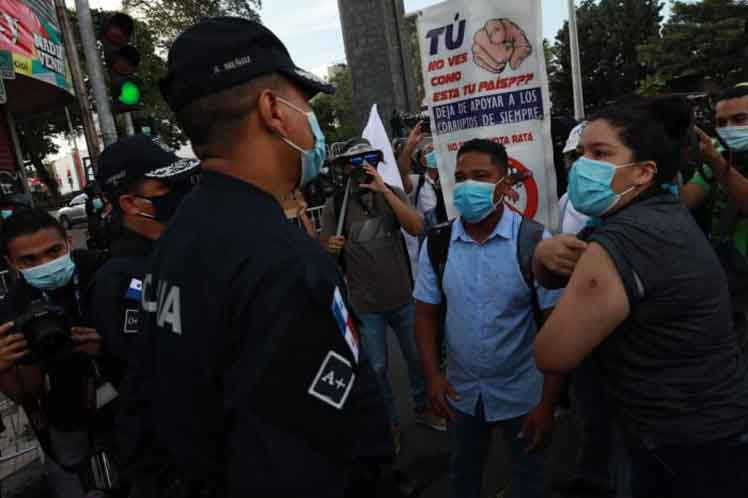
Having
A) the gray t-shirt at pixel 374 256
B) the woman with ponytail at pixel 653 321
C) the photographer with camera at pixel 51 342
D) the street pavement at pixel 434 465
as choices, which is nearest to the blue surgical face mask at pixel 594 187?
the woman with ponytail at pixel 653 321

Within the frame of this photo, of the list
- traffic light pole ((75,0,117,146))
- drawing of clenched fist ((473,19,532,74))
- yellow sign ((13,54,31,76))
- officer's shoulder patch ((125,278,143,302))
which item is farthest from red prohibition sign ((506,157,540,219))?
yellow sign ((13,54,31,76))

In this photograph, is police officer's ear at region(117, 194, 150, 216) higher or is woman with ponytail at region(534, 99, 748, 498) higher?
police officer's ear at region(117, 194, 150, 216)

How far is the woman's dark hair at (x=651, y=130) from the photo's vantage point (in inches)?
67.7

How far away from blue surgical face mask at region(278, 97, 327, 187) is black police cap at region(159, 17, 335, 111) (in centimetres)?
12

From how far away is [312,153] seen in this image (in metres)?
1.30

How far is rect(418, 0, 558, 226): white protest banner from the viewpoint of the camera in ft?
10.1

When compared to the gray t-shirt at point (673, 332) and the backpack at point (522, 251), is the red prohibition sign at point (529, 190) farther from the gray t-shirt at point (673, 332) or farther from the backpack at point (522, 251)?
the gray t-shirt at point (673, 332)

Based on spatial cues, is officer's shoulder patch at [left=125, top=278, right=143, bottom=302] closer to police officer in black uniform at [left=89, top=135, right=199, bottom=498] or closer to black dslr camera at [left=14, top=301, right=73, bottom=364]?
police officer in black uniform at [left=89, top=135, right=199, bottom=498]

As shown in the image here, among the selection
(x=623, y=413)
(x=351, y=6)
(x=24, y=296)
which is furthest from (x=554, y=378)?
(x=351, y=6)

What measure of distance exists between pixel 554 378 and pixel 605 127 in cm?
93

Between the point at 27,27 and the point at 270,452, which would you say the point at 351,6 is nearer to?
the point at 27,27

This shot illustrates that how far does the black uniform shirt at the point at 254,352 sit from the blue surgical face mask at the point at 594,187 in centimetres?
112

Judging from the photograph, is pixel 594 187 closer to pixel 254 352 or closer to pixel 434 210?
pixel 254 352

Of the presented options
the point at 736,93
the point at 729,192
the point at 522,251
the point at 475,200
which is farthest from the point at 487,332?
the point at 736,93
